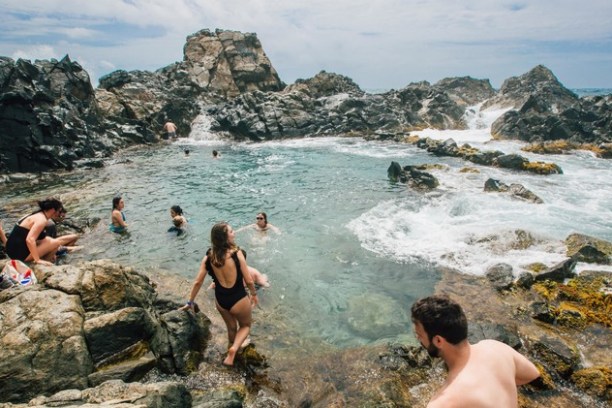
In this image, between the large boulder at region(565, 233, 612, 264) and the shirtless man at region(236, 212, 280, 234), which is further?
the shirtless man at region(236, 212, 280, 234)

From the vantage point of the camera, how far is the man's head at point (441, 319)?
3414 mm

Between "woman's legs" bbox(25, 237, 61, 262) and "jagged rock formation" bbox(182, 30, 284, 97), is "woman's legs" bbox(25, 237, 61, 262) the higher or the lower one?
the lower one

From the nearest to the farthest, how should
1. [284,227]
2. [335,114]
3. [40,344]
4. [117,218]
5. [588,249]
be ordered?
[40,344]
[588,249]
[117,218]
[284,227]
[335,114]

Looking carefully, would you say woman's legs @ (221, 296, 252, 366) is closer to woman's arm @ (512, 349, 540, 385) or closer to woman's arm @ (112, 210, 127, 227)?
woman's arm @ (512, 349, 540, 385)

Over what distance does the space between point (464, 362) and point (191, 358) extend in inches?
222

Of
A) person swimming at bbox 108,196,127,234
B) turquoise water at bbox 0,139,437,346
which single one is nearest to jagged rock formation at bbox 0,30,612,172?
turquoise water at bbox 0,139,437,346

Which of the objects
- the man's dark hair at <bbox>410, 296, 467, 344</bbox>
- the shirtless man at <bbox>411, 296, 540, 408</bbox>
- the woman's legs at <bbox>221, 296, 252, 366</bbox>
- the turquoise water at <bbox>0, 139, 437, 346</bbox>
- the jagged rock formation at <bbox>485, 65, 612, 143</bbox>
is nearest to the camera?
the shirtless man at <bbox>411, 296, 540, 408</bbox>

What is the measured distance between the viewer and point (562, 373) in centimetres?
726

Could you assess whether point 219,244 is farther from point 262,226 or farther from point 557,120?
point 557,120

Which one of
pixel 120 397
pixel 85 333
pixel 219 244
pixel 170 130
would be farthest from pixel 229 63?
pixel 120 397

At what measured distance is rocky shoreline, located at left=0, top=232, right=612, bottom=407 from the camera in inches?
214

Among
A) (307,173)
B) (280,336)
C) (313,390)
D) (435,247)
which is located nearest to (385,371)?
(313,390)

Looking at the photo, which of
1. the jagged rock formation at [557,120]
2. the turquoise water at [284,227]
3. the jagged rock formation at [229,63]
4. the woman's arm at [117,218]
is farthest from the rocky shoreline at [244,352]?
the jagged rock formation at [229,63]

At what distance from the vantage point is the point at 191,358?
Answer: 7.38 metres
